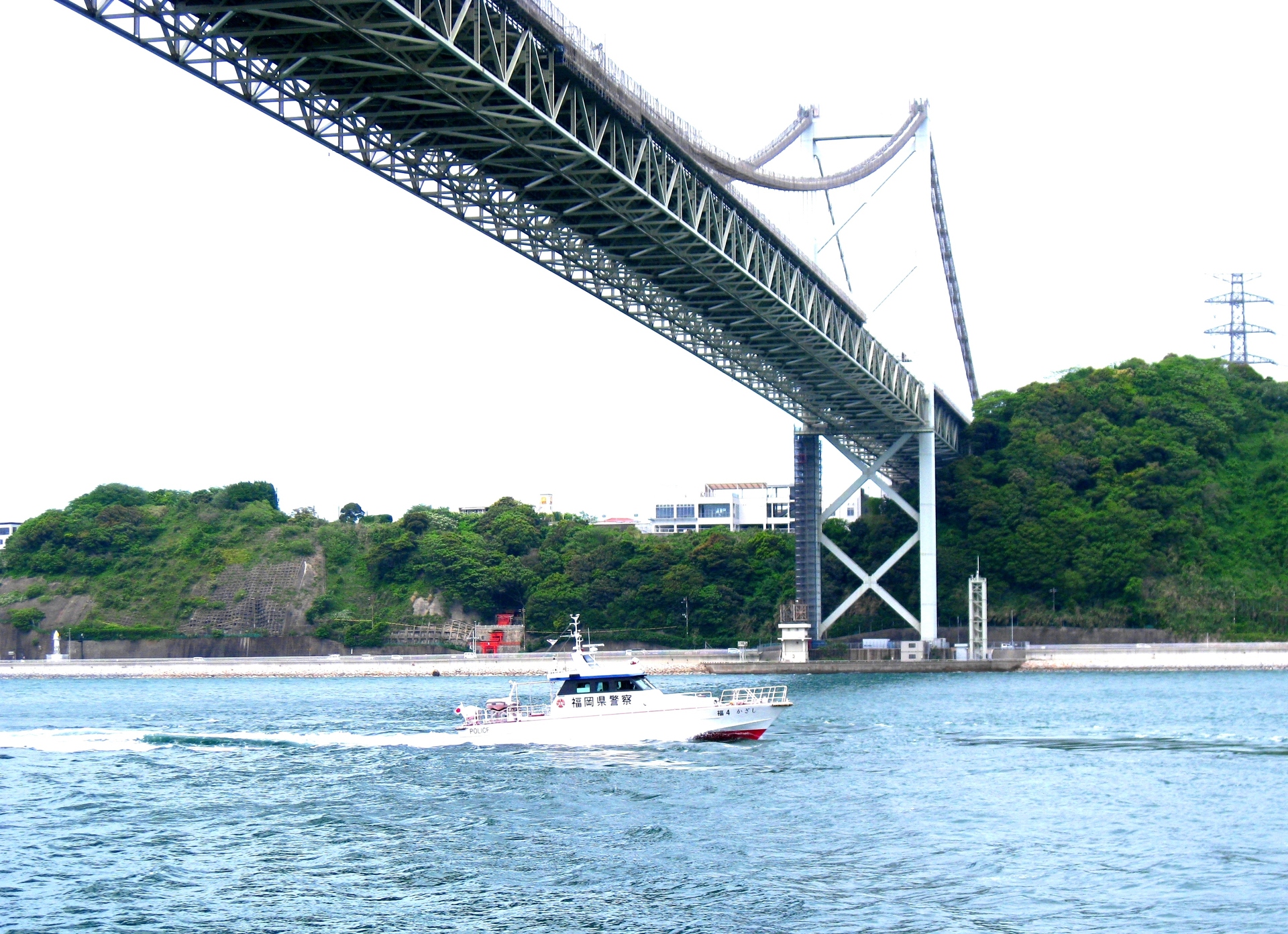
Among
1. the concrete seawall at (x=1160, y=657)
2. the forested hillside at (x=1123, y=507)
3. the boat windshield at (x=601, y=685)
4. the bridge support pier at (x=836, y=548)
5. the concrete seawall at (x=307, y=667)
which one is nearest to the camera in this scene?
the boat windshield at (x=601, y=685)

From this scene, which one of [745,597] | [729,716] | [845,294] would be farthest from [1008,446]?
[729,716]

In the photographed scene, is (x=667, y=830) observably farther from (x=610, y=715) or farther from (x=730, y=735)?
(x=730, y=735)

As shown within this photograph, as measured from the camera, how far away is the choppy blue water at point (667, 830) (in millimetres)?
19016

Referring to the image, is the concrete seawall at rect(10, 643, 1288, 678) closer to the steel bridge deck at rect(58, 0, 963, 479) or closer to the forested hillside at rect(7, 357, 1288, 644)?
the forested hillside at rect(7, 357, 1288, 644)

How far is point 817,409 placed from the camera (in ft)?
236

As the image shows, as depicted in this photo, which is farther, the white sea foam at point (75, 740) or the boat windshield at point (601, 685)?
the white sea foam at point (75, 740)

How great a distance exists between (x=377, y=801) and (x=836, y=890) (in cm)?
1107

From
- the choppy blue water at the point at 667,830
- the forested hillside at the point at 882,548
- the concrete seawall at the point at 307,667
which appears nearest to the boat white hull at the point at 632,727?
the choppy blue water at the point at 667,830

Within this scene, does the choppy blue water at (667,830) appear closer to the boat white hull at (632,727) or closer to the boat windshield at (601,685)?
the boat white hull at (632,727)

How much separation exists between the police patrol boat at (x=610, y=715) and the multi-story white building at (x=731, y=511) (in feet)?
302

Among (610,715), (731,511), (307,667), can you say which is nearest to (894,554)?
(307,667)

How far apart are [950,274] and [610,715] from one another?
69.4m

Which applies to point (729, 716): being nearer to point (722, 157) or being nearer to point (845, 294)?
point (722, 157)

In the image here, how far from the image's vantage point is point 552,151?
3359 cm
